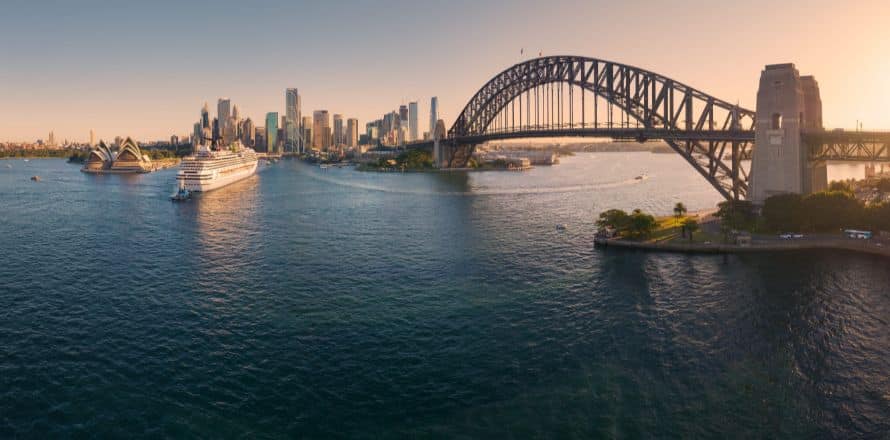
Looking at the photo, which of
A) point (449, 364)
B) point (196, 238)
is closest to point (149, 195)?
point (196, 238)

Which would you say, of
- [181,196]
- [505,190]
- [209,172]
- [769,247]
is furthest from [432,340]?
[209,172]

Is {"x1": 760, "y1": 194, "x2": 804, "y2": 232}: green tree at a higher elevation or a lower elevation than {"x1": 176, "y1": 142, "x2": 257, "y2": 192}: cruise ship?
lower

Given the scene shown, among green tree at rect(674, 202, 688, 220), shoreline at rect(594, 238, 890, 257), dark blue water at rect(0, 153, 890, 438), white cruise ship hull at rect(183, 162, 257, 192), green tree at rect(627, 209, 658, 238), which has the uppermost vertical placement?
white cruise ship hull at rect(183, 162, 257, 192)

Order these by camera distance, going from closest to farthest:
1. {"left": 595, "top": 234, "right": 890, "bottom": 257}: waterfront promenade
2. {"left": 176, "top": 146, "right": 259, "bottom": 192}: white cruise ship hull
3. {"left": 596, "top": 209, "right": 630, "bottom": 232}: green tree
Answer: {"left": 595, "top": 234, "right": 890, "bottom": 257}: waterfront promenade, {"left": 596, "top": 209, "right": 630, "bottom": 232}: green tree, {"left": 176, "top": 146, "right": 259, "bottom": 192}: white cruise ship hull

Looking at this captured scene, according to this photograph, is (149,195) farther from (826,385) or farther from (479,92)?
(826,385)

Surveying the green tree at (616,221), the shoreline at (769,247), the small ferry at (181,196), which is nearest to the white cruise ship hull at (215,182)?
the small ferry at (181,196)

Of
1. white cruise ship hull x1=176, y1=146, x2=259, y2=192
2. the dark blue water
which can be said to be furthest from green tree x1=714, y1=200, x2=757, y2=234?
white cruise ship hull x1=176, y1=146, x2=259, y2=192

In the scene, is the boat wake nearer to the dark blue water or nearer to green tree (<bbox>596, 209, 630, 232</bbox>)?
green tree (<bbox>596, 209, 630, 232</bbox>)
